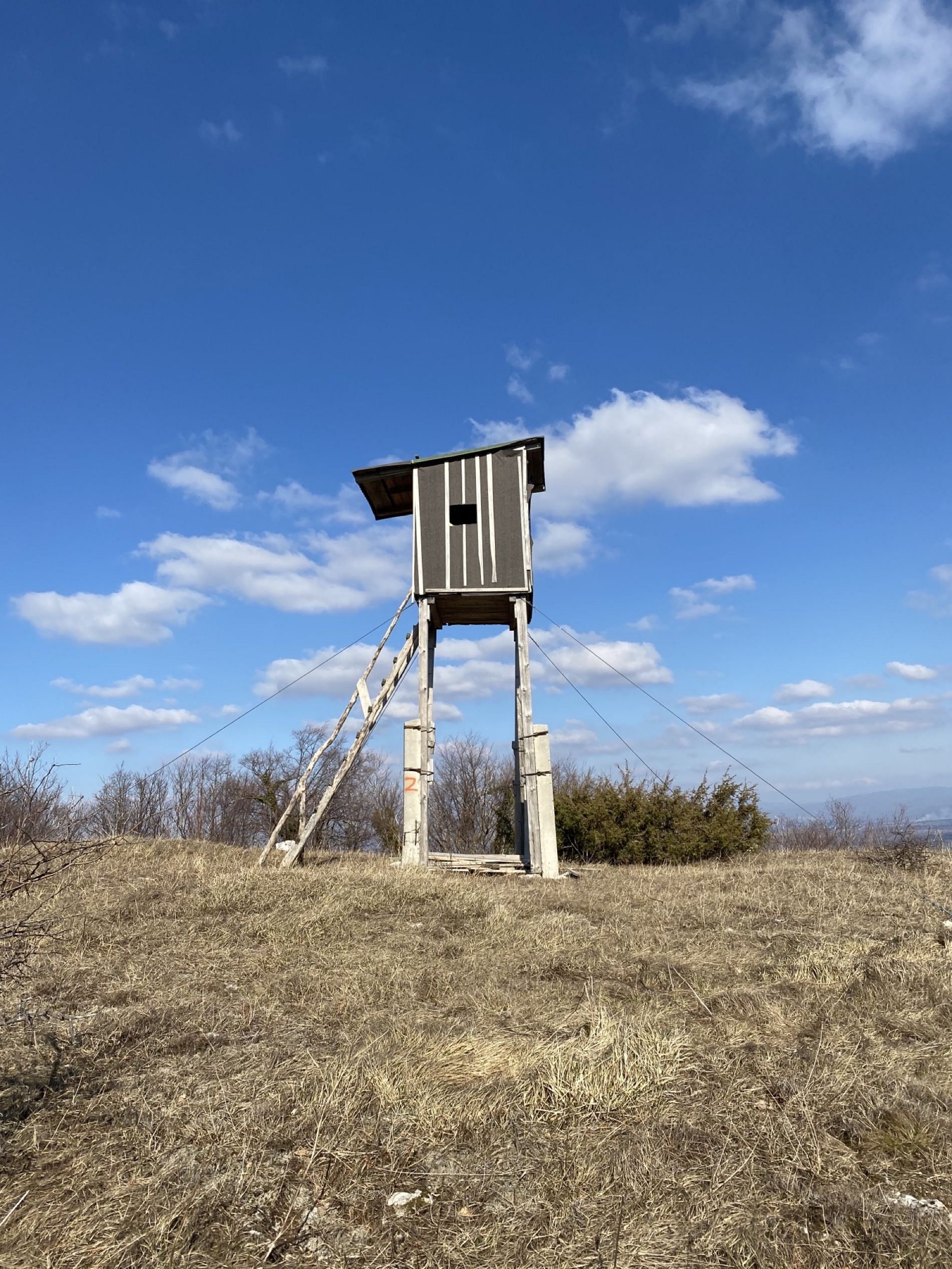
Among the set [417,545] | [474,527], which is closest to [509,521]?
[474,527]

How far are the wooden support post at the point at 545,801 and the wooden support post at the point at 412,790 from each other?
219 cm

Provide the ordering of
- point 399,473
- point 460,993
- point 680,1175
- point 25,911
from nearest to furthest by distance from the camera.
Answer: point 680,1175, point 460,993, point 25,911, point 399,473

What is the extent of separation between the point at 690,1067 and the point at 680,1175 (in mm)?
1164

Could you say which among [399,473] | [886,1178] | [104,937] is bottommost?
[886,1178]

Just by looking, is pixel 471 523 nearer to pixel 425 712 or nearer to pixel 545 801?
pixel 425 712


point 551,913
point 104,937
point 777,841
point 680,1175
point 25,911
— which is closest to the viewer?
point 680,1175

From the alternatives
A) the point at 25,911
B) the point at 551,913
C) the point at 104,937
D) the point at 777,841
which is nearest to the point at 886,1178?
the point at 551,913

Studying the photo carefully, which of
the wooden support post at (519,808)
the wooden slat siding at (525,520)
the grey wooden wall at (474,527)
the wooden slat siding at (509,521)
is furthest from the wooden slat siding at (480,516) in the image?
the wooden support post at (519,808)

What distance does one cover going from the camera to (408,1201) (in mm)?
3162

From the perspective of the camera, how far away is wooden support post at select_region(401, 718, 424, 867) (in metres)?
13.6

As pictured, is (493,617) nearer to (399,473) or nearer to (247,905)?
(399,473)

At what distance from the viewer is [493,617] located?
16.2 m

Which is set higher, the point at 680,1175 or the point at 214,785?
the point at 214,785

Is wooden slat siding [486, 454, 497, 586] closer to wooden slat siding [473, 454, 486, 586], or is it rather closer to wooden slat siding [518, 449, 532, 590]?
wooden slat siding [473, 454, 486, 586]
